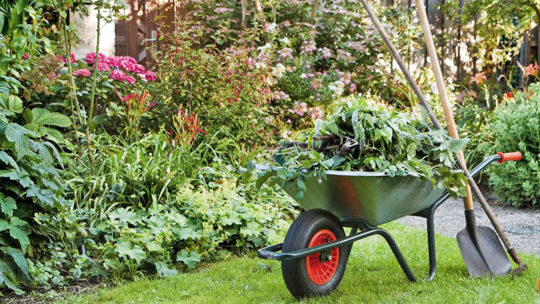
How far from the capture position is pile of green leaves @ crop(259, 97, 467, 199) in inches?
91.8

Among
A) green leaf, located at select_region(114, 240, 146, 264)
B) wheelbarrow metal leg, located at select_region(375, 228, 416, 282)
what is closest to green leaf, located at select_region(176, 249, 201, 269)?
green leaf, located at select_region(114, 240, 146, 264)

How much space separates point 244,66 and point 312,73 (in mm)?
1611

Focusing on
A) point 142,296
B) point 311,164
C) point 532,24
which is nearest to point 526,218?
point 311,164

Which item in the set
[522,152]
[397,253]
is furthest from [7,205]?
[522,152]

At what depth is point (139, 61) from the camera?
21.0 ft

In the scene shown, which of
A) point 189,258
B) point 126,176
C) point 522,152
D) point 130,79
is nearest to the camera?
point 189,258

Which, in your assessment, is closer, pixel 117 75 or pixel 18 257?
pixel 18 257

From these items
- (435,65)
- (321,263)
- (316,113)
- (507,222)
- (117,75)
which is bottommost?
(507,222)

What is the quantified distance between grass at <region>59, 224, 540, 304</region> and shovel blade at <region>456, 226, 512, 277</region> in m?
0.05

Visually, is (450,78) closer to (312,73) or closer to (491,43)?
(491,43)

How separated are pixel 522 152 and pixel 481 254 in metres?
2.20

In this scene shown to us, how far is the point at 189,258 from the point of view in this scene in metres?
3.02

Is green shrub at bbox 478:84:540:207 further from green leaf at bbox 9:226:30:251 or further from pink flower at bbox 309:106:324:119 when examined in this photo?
green leaf at bbox 9:226:30:251

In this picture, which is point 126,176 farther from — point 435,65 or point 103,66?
point 435,65
